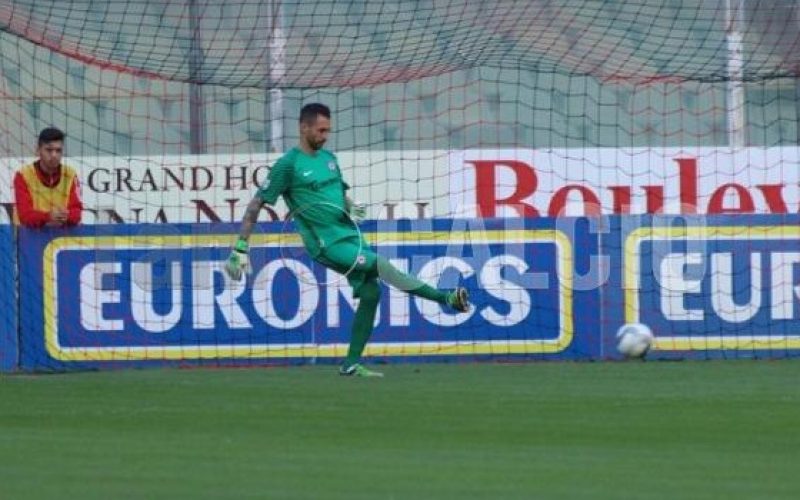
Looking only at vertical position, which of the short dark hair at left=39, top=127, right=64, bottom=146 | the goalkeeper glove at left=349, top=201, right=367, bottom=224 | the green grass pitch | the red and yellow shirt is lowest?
the green grass pitch

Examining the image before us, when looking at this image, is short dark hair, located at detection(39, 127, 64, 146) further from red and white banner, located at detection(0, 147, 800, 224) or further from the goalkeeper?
the goalkeeper

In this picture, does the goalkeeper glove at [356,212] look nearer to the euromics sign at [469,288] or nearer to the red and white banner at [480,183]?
the euromics sign at [469,288]

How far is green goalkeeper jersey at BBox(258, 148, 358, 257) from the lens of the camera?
48.2ft

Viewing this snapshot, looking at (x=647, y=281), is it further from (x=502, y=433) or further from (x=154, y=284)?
(x=502, y=433)

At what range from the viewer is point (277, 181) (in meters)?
14.7

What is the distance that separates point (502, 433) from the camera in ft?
34.7

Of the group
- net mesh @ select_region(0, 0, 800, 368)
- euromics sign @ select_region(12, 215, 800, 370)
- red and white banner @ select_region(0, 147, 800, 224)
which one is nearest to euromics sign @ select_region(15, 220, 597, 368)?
euromics sign @ select_region(12, 215, 800, 370)

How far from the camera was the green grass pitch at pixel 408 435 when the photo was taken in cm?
856

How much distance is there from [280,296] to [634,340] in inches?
121

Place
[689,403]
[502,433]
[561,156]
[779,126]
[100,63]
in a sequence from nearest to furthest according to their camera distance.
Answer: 1. [502,433]
2. [689,403]
3. [100,63]
4. [561,156]
5. [779,126]

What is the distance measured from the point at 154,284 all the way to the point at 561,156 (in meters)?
3.71

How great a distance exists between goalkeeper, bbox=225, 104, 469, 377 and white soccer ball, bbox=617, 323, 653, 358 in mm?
1397

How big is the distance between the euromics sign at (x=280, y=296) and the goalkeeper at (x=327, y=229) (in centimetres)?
177

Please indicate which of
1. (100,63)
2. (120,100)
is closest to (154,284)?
(100,63)
